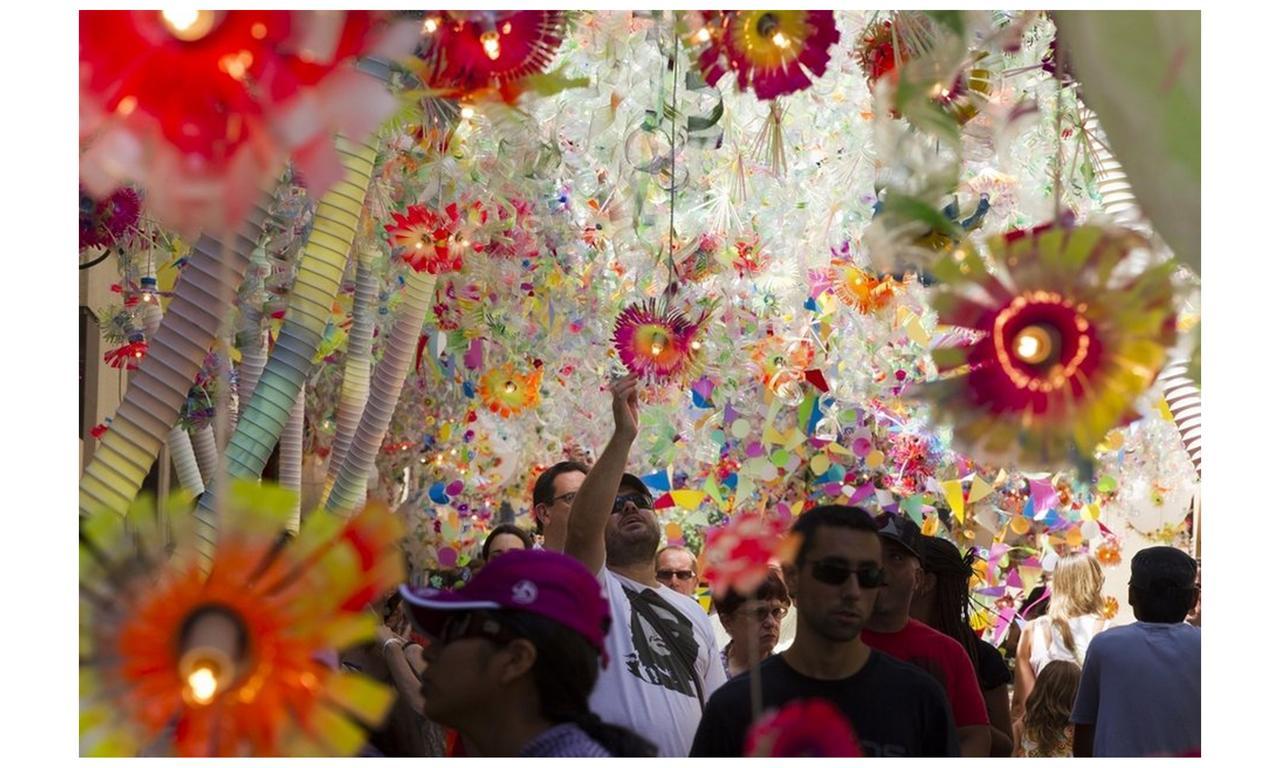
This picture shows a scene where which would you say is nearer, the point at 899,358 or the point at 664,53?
the point at 664,53

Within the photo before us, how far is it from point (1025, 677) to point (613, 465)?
9.81ft

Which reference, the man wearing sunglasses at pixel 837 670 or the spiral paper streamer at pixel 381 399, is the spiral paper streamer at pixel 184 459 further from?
the man wearing sunglasses at pixel 837 670

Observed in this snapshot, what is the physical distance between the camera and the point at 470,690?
202cm

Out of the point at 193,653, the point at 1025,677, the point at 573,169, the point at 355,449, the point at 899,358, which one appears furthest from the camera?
the point at 899,358

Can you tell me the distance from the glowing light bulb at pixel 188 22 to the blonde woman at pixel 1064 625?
3937mm

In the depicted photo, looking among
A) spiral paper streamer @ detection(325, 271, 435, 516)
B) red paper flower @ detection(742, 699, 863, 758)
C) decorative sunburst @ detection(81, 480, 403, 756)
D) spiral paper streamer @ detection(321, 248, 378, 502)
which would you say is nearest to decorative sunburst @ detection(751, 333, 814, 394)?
spiral paper streamer @ detection(321, 248, 378, 502)

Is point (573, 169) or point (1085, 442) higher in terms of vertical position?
point (573, 169)

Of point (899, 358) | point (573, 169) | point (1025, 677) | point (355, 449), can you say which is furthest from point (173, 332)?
point (899, 358)

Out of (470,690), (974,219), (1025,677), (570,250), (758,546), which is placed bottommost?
(1025,677)

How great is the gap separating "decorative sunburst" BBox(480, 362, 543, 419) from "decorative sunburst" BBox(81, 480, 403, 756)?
20.2 ft

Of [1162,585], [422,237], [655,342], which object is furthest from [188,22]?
[422,237]

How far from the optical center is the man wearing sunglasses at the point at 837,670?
2.24 meters

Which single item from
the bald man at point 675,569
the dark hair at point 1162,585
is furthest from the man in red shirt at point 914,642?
the bald man at point 675,569
